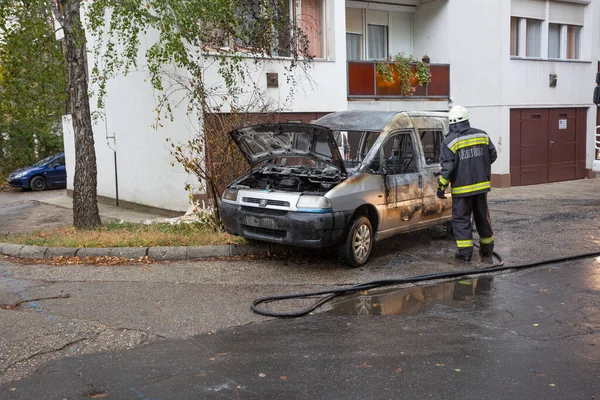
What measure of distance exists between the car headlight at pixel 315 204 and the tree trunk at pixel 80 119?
470 cm

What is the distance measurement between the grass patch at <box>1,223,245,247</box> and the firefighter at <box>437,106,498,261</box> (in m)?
3.04

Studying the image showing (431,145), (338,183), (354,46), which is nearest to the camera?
(338,183)

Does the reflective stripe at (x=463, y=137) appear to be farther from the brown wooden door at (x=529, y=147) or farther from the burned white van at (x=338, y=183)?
the brown wooden door at (x=529, y=147)

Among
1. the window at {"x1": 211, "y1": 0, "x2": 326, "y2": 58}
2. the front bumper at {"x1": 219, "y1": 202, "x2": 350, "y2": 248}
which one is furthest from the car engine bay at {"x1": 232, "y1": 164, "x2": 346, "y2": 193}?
A: the window at {"x1": 211, "y1": 0, "x2": 326, "y2": 58}

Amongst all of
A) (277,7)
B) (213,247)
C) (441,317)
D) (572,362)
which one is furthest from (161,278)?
(277,7)

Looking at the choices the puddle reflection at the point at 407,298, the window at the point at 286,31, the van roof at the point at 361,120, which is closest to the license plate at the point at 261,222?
the puddle reflection at the point at 407,298

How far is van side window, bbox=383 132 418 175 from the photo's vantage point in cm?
862

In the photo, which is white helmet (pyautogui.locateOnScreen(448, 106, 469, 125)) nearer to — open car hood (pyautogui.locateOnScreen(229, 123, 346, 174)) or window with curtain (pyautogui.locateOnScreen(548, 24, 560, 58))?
open car hood (pyautogui.locateOnScreen(229, 123, 346, 174))

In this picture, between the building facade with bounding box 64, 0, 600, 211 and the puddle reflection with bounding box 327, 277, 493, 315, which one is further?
the building facade with bounding box 64, 0, 600, 211

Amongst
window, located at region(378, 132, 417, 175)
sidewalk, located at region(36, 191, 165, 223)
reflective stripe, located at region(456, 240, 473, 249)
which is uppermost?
window, located at region(378, 132, 417, 175)

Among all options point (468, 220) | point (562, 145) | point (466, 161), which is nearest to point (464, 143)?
point (466, 161)

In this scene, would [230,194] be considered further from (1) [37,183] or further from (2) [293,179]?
(1) [37,183]

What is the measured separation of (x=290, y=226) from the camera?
292 inches

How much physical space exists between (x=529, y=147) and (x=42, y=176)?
16.7 meters
